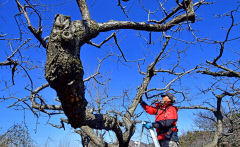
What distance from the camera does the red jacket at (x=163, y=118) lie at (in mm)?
3719

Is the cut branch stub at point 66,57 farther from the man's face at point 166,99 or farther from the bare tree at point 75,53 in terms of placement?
the man's face at point 166,99

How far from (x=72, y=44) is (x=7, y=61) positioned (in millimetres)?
2294

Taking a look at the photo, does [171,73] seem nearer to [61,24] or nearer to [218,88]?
[218,88]

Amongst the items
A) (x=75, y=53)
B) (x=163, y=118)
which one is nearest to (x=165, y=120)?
(x=163, y=118)

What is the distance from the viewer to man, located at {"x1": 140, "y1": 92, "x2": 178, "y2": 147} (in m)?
3.69

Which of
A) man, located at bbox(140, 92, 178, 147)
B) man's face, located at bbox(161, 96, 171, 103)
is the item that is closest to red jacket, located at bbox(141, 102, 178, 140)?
man, located at bbox(140, 92, 178, 147)

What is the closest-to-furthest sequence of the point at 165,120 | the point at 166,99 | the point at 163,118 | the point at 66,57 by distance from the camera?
the point at 66,57 → the point at 165,120 → the point at 163,118 → the point at 166,99

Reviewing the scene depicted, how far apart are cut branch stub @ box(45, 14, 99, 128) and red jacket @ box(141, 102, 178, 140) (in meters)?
2.42

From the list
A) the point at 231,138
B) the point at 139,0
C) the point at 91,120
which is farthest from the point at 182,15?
the point at 231,138

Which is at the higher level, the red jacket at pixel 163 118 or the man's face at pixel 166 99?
the man's face at pixel 166 99

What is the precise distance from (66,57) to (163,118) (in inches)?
119

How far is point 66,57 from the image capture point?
1.50m

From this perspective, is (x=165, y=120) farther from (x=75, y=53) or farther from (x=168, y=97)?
(x=75, y=53)

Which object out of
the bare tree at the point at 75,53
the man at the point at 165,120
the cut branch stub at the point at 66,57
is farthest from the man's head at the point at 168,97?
the cut branch stub at the point at 66,57
